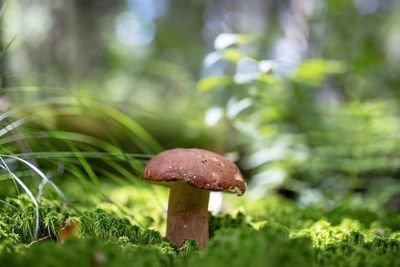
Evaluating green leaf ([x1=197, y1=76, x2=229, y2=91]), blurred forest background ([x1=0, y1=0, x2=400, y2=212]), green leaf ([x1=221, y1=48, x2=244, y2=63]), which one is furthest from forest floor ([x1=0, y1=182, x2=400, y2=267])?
green leaf ([x1=221, y1=48, x2=244, y2=63])

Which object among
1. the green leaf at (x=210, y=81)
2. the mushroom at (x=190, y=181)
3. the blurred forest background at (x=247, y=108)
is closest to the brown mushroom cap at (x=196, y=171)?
the mushroom at (x=190, y=181)

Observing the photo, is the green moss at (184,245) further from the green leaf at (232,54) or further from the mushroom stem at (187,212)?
the green leaf at (232,54)

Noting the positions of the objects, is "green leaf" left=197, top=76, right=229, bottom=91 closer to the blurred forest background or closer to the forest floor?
the blurred forest background

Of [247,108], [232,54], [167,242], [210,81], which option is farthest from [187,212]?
[247,108]

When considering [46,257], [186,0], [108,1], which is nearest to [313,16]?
[46,257]

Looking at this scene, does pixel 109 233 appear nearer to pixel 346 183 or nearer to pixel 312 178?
pixel 346 183

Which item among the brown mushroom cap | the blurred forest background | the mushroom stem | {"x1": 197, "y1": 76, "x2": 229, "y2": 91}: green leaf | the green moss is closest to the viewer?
the green moss
